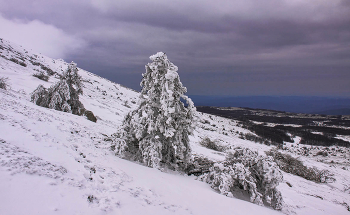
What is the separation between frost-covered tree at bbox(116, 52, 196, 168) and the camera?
22.5 ft

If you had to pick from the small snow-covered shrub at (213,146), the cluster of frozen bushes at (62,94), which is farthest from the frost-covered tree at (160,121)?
the small snow-covered shrub at (213,146)

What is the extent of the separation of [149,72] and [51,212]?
588 cm

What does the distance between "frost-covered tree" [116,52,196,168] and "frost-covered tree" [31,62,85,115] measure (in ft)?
26.6

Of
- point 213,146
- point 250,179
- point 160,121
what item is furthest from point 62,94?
point 213,146

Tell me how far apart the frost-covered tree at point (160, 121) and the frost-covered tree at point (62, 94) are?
319 inches

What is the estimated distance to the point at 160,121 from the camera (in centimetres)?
698

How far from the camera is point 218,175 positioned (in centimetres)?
662

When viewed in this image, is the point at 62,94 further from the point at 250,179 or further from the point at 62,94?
the point at 250,179

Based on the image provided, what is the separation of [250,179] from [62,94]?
1396cm

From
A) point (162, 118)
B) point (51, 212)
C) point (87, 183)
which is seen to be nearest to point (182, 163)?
point (162, 118)

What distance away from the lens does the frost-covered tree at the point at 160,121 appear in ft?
22.5

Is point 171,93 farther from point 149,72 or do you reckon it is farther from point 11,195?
point 11,195

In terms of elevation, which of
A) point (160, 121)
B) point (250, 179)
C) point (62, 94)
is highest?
point (62, 94)

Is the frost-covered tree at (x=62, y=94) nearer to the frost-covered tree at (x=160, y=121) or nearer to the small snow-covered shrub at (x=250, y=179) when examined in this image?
the frost-covered tree at (x=160, y=121)
